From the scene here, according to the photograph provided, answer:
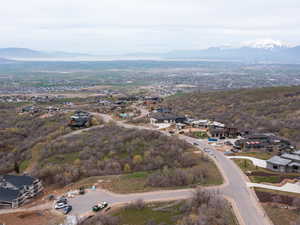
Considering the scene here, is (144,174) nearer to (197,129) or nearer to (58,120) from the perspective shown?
(197,129)

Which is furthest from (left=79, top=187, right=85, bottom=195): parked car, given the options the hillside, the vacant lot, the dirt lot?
the hillside

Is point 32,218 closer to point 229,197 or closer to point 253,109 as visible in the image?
point 229,197

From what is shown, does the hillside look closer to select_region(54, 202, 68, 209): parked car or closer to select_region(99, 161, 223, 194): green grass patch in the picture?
select_region(99, 161, 223, 194): green grass patch

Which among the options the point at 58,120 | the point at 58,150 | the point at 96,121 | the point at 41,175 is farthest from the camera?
the point at 58,120

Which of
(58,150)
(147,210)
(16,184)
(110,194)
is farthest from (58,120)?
(147,210)

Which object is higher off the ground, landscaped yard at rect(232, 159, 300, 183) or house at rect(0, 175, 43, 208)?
landscaped yard at rect(232, 159, 300, 183)

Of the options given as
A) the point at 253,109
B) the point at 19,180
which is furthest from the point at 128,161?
the point at 253,109
